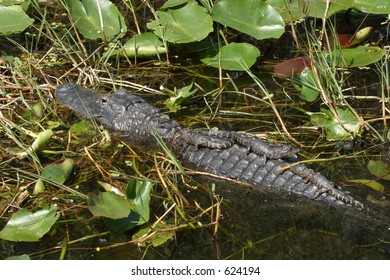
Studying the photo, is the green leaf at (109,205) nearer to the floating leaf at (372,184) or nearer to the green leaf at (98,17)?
the floating leaf at (372,184)

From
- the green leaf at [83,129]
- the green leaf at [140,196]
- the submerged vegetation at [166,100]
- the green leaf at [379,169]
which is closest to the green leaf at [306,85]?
the submerged vegetation at [166,100]

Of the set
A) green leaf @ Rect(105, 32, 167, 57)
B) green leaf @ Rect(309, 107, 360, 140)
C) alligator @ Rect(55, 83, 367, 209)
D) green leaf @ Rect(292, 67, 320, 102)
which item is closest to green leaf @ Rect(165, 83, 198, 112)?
alligator @ Rect(55, 83, 367, 209)

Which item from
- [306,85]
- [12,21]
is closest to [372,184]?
[306,85]

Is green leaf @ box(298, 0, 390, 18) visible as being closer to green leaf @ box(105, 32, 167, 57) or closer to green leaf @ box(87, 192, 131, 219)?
green leaf @ box(105, 32, 167, 57)

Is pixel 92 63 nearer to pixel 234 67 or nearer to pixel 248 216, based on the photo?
pixel 234 67
